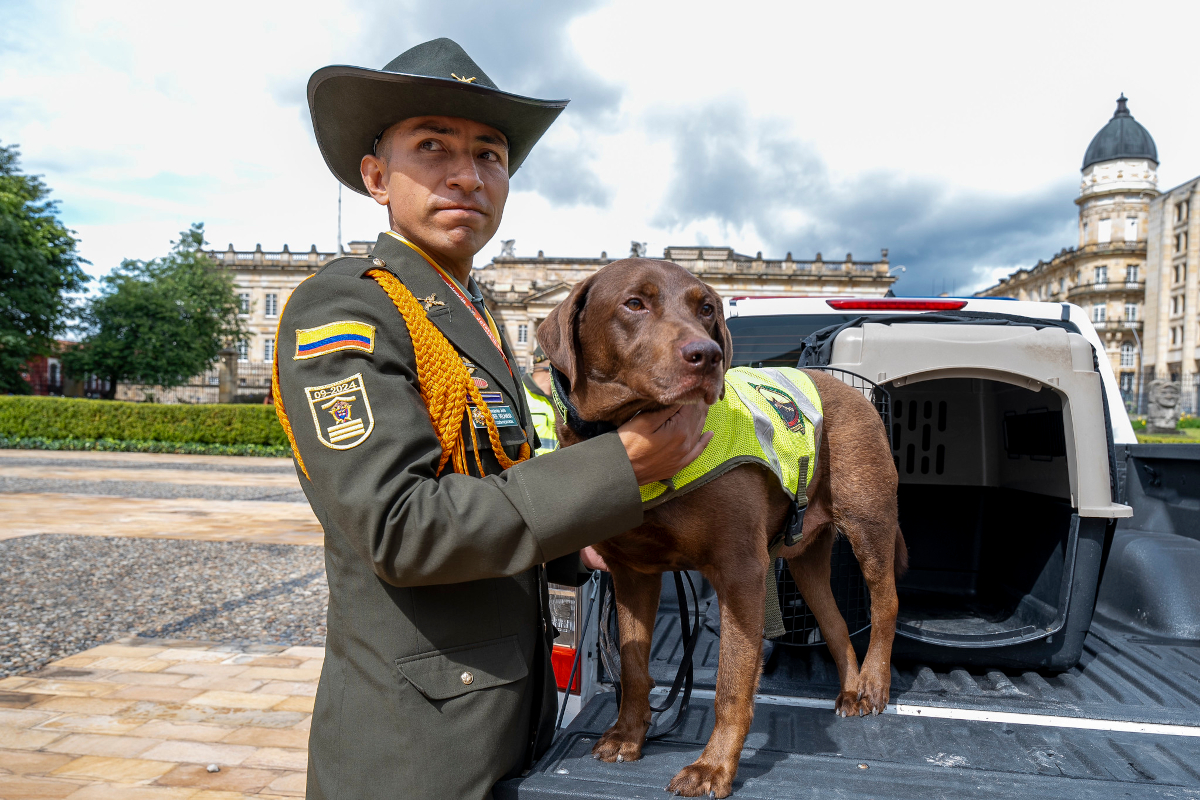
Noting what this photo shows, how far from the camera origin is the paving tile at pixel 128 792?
372cm

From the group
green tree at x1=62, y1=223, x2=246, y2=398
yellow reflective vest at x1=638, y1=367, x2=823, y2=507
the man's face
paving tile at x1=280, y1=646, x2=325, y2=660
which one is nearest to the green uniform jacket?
the man's face

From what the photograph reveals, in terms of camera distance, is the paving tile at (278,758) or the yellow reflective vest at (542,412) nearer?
the paving tile at (278,758)

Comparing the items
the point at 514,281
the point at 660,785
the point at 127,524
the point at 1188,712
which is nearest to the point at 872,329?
the point at 1188,712

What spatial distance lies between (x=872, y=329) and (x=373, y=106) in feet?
6.75

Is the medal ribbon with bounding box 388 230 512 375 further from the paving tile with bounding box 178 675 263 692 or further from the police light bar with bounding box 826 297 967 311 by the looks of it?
the paving tile with bounding box 178 675 263 692

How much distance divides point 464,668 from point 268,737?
3520mm

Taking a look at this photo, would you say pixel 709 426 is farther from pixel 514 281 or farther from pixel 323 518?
pixel 514 281

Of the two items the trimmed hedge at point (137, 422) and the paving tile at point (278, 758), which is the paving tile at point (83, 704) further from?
the trimmed hedge at point (137, 422)

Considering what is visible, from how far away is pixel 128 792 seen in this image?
3789 millimetres

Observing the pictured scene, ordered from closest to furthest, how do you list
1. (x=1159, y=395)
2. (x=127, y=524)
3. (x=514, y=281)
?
(x=127, y=524)
(x=1159, y=395)
(x=514, y=281)

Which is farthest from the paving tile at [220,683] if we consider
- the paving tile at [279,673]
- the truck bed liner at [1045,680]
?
the truck bed liner at [1045,680]

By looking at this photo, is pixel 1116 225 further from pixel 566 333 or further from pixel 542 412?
pixel 566 333

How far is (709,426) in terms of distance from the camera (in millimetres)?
2115

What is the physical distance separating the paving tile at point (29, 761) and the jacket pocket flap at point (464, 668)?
11.6 ft
